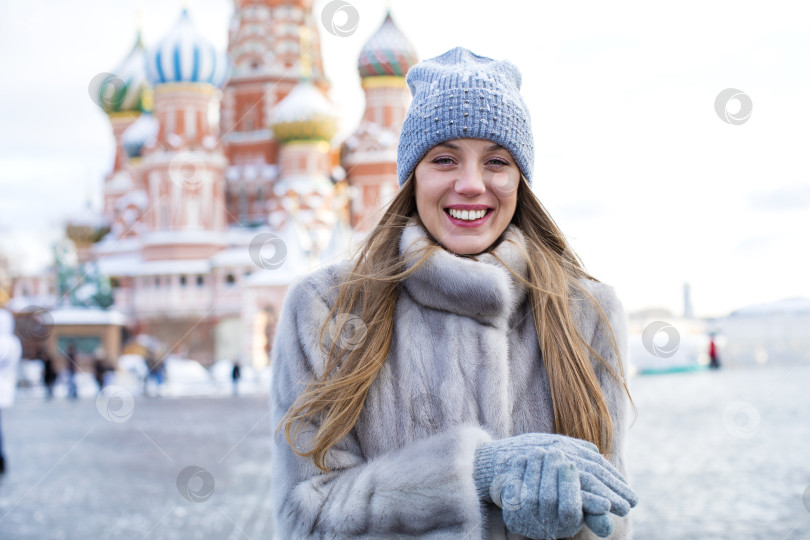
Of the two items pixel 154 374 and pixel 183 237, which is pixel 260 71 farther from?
pixel 154 374

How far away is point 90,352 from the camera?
24.5m

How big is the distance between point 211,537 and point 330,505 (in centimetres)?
319

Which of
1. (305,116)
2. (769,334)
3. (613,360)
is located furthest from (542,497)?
(305,116)

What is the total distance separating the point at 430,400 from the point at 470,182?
42 cm

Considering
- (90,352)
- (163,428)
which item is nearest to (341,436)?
(163,428)

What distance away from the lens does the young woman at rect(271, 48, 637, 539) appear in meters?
1.50

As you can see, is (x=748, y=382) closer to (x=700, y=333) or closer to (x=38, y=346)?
(x=700, y=333)

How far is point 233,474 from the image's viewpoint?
646 cm

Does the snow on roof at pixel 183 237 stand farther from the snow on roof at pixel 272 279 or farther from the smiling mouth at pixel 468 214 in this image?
the smiling mouth at pixel 468 214

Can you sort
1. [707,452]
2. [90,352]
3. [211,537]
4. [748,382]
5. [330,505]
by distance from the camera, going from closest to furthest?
[330,505] < [211,537] < [707,452] < [748,382] < [90,352]

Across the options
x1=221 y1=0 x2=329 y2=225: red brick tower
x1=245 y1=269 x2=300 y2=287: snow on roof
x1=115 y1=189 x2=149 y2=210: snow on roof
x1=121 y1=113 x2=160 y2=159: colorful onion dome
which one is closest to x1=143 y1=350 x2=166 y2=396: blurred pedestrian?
x1=245 y1=269 x2=300 y2=287: snow on roof

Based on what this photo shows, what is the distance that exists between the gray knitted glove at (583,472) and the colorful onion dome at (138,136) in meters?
29.9

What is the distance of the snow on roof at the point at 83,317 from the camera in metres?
24.4

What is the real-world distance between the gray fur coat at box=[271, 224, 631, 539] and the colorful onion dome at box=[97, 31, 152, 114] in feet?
104
